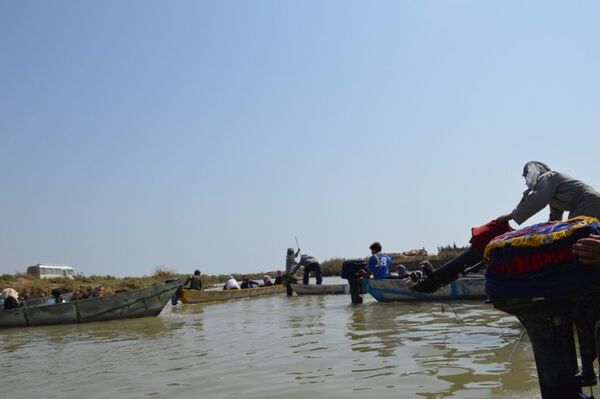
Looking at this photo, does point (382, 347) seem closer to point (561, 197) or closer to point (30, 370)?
point (561, 197)

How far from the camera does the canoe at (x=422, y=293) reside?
1237 centimetres

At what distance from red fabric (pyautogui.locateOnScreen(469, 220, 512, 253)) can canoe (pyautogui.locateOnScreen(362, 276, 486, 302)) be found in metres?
7.11

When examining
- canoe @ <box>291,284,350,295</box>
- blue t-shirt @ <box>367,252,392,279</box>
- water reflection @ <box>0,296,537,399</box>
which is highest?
blue t-shirt @ <box>367,252,392,279</box>

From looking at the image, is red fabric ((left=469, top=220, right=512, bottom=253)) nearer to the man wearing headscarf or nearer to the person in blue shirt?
the man wearing headscarf

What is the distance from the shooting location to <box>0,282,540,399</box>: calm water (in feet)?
16.1

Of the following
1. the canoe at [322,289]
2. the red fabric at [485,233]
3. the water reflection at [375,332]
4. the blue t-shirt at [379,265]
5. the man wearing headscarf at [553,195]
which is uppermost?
the man wearing headscarf at [553,195]

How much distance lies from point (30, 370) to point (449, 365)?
5.71 metres

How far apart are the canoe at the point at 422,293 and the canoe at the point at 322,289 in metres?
6.36

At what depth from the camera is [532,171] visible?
201 inches

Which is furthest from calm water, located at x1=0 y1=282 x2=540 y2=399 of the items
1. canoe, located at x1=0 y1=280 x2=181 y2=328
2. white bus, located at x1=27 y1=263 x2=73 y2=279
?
white bus, located at x1=27 y1=263 x2=73 y2=279

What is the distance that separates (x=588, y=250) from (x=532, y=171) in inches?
99.9

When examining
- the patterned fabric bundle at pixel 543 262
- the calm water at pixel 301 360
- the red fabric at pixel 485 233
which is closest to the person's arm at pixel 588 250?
the patterned fabric bundle at pixel 543 262

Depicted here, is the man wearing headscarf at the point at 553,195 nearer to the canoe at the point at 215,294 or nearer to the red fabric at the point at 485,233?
the red fabric at the point at 485,233

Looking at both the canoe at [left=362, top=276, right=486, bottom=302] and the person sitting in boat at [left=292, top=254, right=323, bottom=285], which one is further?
the person sitting in boat at [left=292, top=254, right=323, bottom=285]
